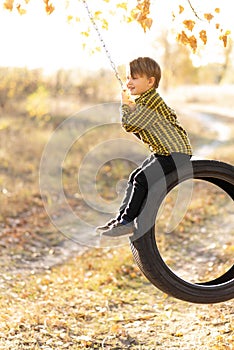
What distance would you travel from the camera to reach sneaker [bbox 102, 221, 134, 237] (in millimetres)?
4129

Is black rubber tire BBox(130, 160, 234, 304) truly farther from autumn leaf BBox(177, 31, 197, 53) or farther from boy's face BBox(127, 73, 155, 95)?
autumn leaf BBox(177, 31, 197, 53)

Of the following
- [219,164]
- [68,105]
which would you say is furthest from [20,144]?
[219,164]

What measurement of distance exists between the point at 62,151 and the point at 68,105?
519 cm

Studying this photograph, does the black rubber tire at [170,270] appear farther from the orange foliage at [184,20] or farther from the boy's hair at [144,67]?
the orange foliage at [184,20]

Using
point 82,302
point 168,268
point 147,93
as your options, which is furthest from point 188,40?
point 82,302

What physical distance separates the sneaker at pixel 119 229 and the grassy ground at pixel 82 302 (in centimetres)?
124

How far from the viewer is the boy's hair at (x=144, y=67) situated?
4.08 meters

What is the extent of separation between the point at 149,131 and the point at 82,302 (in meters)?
2.64

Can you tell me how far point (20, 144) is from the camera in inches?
572

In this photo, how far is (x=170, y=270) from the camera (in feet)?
13.6

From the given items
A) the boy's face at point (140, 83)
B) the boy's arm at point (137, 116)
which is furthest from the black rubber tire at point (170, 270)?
the boy's face at point (140, 83)

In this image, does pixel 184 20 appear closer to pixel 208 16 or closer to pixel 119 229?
pixel 208 16

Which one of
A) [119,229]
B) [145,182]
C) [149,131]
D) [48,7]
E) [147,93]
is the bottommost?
[119,229]

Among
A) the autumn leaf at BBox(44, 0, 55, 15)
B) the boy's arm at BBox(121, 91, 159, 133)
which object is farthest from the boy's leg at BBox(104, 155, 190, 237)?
the autumn leaf at BBox(44, 0, 55, 15)
